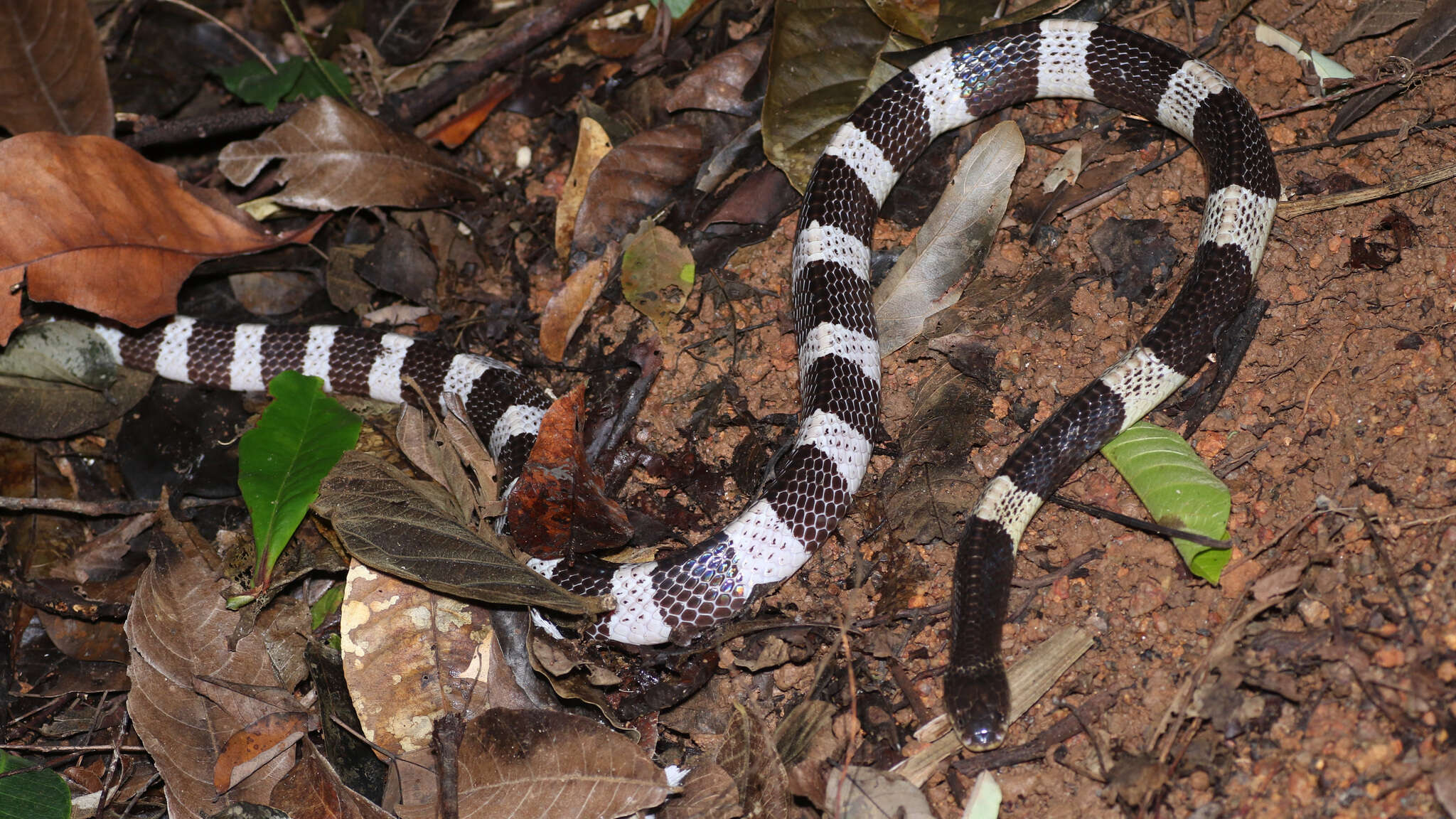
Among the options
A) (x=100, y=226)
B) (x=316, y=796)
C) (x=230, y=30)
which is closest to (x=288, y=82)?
(x=230, y=30)

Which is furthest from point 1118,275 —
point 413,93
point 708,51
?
point 413,93

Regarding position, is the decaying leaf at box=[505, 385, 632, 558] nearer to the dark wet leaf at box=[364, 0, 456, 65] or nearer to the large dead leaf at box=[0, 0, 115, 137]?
the dark wet leaf at box=[364, 0, 456, 65]

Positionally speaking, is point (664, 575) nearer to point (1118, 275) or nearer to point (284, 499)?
point (284, 499)

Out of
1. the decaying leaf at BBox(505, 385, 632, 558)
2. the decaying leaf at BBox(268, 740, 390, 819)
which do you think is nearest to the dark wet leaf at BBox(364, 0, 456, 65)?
the decaying leaf at BBox(505, 385, 632, 558)

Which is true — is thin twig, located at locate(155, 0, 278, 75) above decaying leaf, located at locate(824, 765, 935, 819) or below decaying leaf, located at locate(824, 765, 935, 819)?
above

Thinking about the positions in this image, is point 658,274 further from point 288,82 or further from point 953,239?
point 288,82
